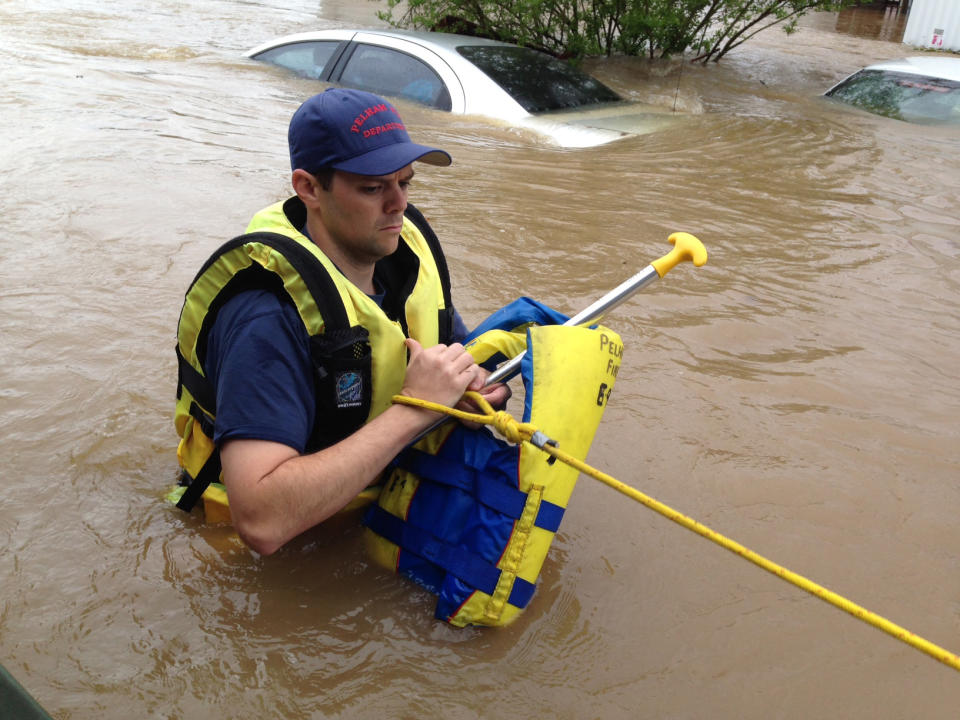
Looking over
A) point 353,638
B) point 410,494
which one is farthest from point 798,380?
point 353,638

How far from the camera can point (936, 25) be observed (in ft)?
57.4

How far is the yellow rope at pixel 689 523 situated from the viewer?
5.54ft

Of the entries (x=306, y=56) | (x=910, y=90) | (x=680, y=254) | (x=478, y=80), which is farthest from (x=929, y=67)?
(x=680, y=254)

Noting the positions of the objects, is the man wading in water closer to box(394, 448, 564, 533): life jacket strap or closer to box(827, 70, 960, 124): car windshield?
box(394, 448, 564, 533): life jacket strap

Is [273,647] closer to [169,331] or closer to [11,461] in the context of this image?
[11,461]

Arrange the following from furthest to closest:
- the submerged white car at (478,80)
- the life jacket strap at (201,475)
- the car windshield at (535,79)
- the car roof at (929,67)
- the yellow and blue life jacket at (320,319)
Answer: the car roof at (929,67) → the car windshield at (535,79) → the submerged white car at (478,80) → the life jacket strap at (201,475) → the yellow and blue life jacket at (320,319)

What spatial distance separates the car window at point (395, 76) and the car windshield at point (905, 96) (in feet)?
15.5

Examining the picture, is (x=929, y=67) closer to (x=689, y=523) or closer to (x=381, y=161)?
(x=381, y=161)

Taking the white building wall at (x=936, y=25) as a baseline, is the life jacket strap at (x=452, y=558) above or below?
below

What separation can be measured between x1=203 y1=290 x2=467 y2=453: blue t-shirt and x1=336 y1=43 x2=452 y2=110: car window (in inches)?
197

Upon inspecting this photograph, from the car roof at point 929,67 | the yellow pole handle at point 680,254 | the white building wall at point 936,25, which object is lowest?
the yellow pole handle at point 680,254

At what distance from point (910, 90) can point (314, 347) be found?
853 cm

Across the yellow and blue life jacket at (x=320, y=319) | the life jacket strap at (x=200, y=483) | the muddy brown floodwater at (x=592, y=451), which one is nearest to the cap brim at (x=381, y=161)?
the yellow and blue life jacket at (x=320, y=319)

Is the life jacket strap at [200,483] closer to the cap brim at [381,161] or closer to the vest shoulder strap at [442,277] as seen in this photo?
the vest shoulder strap at [442,277]
